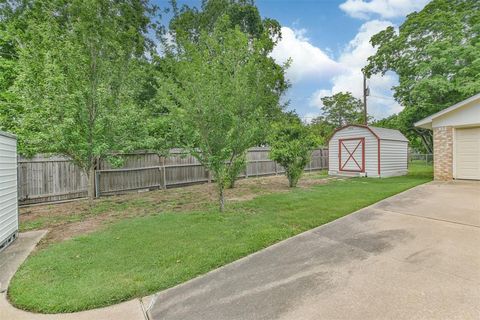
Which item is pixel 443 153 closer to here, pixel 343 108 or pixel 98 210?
pixel 98 210

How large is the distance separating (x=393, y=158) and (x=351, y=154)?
6.77 feet

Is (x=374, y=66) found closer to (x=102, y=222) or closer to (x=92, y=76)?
(x=92, y=76)

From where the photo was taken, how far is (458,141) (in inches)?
394

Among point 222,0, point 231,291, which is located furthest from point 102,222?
point 222,0

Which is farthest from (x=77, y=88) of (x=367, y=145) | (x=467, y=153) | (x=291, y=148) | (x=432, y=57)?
(x=432, y=57)

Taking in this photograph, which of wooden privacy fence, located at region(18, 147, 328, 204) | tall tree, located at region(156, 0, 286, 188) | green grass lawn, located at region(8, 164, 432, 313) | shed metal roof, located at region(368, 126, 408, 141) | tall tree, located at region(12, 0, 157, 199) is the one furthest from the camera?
tall tree, located at region(156, 0, 286, 188)

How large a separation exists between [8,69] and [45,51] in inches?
172

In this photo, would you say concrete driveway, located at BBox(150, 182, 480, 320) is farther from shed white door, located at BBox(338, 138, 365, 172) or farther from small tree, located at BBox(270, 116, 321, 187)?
shed white door, located at BBox(338, 138, 365, 172)

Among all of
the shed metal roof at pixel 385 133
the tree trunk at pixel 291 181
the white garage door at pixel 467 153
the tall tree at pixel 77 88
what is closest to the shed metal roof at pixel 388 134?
the shed metal roof at pixel 385 133

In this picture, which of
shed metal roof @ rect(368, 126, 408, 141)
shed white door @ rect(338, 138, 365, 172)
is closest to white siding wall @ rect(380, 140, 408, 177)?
shed metal roof @ rect(368, 126, 408, 141)

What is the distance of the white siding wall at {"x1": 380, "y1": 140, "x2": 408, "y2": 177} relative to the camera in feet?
42.1

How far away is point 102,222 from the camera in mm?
5691

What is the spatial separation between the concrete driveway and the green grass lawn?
1.06 ft

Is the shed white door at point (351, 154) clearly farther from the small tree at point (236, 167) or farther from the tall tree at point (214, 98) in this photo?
the tall tree at point (214, 98)
